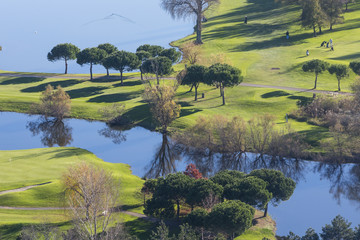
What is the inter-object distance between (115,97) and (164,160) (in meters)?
37.0

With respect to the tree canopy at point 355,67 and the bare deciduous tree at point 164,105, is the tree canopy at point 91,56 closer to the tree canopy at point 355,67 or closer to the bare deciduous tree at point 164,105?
the bare deciduous tree at point 164,105

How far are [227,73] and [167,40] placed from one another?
83.9 metres

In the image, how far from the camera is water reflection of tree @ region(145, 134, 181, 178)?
320 feet

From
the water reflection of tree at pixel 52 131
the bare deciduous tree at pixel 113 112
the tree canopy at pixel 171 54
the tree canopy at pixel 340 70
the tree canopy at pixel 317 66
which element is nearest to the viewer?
the water reflection of tree at pixel 52 131

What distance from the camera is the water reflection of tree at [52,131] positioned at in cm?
11513

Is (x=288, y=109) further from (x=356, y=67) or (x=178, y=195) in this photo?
(x=178, y=195)

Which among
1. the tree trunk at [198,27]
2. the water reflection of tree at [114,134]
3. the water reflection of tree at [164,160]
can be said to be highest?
the tree trunk at [198,27]

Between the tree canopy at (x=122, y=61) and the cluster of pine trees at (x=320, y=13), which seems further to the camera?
the cluster of pine trees at (x=320, y=13)

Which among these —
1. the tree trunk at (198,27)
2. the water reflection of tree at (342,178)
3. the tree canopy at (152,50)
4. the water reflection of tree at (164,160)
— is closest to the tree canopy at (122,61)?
the tree canopy at (152,50)

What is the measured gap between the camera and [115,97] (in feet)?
443

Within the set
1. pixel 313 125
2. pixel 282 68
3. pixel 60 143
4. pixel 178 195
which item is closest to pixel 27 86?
pixel 60 143

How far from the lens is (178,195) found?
72.6 metres

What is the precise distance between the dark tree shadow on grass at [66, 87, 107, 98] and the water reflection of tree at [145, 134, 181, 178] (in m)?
35.9

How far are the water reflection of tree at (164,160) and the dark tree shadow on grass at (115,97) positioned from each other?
25.5 metres
